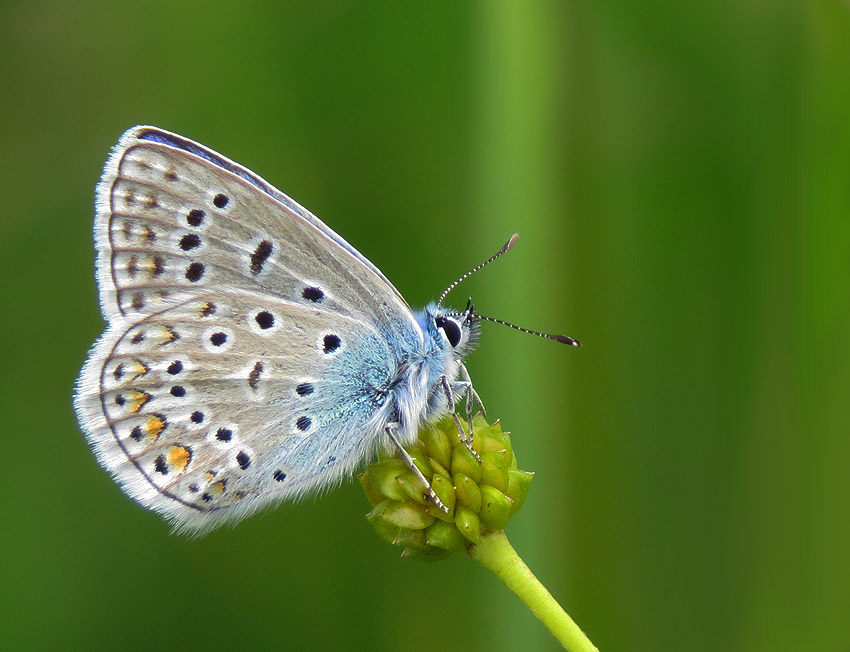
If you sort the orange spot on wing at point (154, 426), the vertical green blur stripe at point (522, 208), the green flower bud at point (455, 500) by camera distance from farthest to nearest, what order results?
1. the orange spot on wing at point (154, 426)
2. the vertical green blur stripe at point (522, 208)
3. the green flower bud at point (455, 500)

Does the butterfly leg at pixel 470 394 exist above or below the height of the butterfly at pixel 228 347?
below

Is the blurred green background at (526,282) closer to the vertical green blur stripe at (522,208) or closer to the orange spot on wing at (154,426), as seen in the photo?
the vertical green blur stripe at (522,208)

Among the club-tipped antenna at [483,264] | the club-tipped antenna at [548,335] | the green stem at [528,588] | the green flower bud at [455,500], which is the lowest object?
the green stem at [528,588]

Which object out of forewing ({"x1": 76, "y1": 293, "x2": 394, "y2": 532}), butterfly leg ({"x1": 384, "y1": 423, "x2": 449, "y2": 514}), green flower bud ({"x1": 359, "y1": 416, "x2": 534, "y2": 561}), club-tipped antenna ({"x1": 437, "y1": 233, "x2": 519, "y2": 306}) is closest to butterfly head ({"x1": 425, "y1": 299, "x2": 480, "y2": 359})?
club-tipped antenna ({"x1": 437, "y1": 233, "x2": 519, "y2": 306})

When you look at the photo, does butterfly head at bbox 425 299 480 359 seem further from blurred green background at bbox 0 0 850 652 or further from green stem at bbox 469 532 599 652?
green stem at bbox 469 532 599 652

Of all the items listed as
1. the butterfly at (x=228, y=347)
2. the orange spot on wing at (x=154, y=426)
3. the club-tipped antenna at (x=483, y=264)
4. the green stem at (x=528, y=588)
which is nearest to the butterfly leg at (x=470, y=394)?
the butterfly at (x=228, y=347)

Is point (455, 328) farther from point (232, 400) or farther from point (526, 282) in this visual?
point (232, 400)

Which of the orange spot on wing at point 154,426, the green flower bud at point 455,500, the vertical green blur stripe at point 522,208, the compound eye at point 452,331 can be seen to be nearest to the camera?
the green flower bud at point 455,500

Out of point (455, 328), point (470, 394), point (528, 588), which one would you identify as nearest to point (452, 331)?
point (455, 328)
